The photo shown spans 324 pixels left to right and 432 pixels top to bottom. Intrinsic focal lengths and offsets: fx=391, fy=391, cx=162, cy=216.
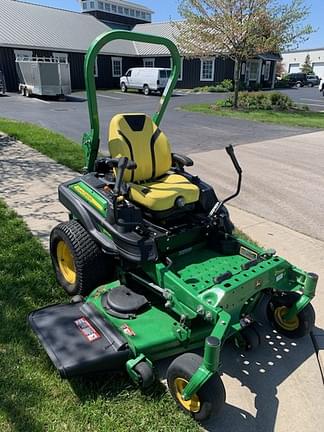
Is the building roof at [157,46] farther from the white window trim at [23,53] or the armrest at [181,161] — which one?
the armrest at [181,161]

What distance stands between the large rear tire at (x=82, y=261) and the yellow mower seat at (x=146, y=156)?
1.65 feet

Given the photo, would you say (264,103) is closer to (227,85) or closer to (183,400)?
(227,85)

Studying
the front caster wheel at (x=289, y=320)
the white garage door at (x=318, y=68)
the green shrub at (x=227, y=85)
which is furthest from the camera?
the white garage door at (x=318, y=68)

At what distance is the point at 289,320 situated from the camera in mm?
2771

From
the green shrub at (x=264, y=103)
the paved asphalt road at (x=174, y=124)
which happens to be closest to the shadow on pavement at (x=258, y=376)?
the paved asphalt road at (x=174, y=124)

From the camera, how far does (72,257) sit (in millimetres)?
3074

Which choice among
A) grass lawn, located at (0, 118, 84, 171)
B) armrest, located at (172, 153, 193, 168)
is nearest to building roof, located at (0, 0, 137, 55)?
grass lawn, located at (0, 118, 84, 171)

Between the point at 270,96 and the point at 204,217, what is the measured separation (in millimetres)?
16286

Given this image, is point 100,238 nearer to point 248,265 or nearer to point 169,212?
point 169,212

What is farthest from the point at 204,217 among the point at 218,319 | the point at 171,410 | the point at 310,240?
the point at 310,240

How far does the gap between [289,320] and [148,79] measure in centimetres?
2218

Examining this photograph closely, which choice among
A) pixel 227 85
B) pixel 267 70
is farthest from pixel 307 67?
pixel 227 85

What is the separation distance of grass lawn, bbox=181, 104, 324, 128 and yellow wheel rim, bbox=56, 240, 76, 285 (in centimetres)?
1182

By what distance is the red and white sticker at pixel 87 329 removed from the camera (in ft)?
7.74
